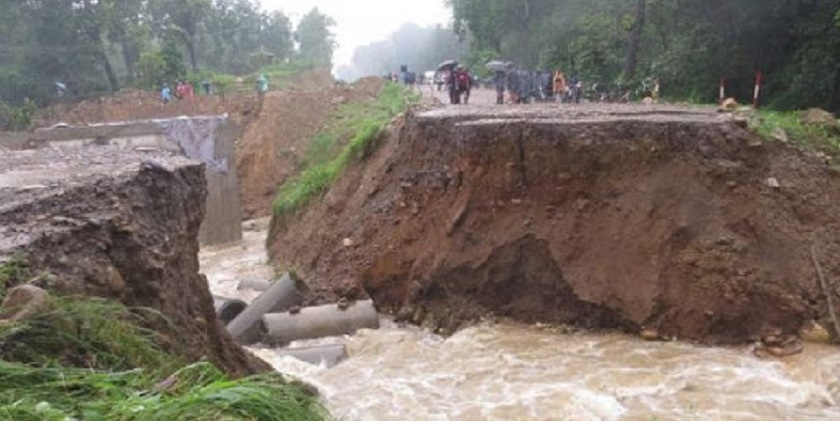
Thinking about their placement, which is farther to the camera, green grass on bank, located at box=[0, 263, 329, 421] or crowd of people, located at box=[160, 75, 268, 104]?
crowd of people, located at box=[160, 75, 268, 104]

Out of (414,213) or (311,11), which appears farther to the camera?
(311,11)

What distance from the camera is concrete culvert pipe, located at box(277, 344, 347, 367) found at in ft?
35.9

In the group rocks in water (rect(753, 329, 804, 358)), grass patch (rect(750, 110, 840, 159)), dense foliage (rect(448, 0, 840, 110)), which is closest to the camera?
rocks in water (rect(753, 329, 804, 358))

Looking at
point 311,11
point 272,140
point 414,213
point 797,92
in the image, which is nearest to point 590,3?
point 272,140

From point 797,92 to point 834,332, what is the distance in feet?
31.3

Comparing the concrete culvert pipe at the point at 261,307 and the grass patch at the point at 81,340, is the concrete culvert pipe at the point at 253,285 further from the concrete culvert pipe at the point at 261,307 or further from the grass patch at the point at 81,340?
the grass patch at the point at 81,340

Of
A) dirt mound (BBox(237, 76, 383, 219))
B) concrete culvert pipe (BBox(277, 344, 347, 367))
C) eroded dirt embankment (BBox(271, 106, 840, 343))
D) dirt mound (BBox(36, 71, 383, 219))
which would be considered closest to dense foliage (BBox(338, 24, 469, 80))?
dirt mound (BBox(36, 71, 383, 219))

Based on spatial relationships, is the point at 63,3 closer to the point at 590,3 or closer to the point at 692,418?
the point at 590,3

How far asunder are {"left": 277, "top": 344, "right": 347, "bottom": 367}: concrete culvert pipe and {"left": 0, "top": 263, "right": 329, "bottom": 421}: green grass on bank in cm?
612

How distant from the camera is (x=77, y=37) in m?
39.0

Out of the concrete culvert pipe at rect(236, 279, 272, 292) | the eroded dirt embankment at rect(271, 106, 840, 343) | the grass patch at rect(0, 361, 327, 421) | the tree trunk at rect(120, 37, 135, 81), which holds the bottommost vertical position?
the concrete culvert pipe at rect(236, 279, 272, 292)

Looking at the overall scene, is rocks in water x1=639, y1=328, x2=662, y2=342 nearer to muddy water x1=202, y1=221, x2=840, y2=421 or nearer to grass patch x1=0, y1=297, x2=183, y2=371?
muddy water x1=202, y1=221, x2=840, y2=421

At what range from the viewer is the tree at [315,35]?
76.2 m

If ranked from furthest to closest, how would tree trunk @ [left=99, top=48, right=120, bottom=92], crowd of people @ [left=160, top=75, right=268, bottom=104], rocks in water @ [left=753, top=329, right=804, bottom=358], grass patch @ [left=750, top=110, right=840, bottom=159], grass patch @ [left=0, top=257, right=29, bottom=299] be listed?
1. tree trunk @ [left=99, top=48, right=120, bottom=92]
2. crowd of people @ [left=160, top=75, right=268, bottom=104]
3. grass patch @ [left=750, top=110, right=840, bottom=159]
4. rocks in water @ [left=753, top=329, right=804, bottom=358]
5. grass patch @ [left=0, top=257, right=29, bottom=299]
